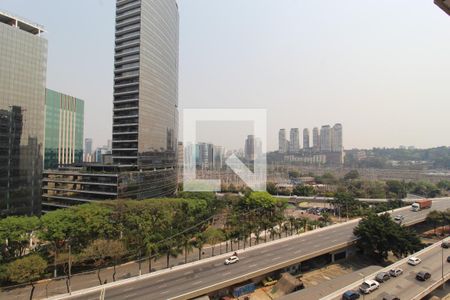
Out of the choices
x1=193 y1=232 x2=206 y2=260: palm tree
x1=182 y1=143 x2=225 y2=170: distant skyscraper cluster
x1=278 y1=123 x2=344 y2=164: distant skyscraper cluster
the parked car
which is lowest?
the parked car

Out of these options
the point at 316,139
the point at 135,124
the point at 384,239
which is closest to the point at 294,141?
the point at 316,139

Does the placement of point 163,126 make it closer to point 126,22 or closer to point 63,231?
point 126,22

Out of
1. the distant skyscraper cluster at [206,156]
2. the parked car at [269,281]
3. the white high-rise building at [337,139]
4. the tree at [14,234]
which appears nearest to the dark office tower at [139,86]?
the distant skyscraper cluster at [206,156]

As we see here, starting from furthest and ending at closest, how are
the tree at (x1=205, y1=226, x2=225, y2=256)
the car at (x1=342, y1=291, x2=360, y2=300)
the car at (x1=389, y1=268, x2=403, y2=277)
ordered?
the tree at (x1=205, y1=226, x2=225, y2=256) < the car at (x1=389, y1=268, x2=403, y2=277) < the car at (x1=342, y1=291, x2=360, y2=300)

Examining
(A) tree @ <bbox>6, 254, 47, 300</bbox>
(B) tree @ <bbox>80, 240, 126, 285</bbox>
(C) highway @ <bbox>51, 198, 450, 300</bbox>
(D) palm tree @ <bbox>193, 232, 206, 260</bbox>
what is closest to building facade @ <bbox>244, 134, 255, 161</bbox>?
(C) highway @ <bbox>51, 198, 450, 300</bbox>

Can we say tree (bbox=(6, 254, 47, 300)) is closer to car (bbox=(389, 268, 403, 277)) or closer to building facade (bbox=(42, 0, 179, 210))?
building facade (bbox=(42, 0, 179, 210))

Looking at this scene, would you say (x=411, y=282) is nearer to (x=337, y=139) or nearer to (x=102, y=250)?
(x=102, y=250)
